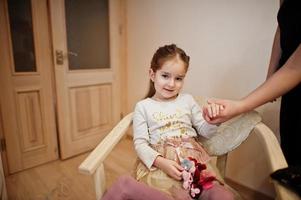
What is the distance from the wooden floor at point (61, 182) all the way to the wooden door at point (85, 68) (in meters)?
0.21

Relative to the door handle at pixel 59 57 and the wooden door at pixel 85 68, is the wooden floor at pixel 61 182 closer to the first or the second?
the wooden door at pixel 85 68

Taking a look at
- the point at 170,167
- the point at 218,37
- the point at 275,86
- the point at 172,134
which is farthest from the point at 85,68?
the point at 275,86

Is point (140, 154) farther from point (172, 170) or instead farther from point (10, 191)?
point (10, 191)

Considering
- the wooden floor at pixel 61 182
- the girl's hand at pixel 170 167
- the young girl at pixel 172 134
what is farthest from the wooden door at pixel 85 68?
the girl's hand at pixel 170 167

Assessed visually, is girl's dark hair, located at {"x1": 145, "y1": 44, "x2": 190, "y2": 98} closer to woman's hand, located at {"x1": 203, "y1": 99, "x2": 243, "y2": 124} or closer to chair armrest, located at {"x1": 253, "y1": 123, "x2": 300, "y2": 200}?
woman's hand, located at {"x1": 203, "y1": 99, "x2": 243, "y2": 124}

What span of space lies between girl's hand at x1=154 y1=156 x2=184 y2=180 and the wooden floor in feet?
2.65

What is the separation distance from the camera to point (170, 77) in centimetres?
97

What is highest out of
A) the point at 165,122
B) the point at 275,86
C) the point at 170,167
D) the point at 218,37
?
the point at 218,37

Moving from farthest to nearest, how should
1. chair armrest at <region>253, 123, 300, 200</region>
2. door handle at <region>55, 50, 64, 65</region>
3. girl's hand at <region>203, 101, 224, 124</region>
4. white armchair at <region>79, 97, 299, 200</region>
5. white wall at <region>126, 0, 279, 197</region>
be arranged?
door handle at <region>55, 50, 64, 65</region> → white wall at <region>126, 0, 279, 197</region> → girl's hand at <region>203, 101, 224, 124</region> → white armchair at <region>79, 97, 299, 200</region> → chair armrest at <region>253, 123, 300, 200</region>

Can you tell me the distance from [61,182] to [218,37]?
1575 mm

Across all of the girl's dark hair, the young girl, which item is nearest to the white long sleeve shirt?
the young girl

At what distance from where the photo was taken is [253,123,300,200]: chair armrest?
1.53ft

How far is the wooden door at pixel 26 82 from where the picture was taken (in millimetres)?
1556

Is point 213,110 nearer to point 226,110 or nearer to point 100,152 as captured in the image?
point 226,110
